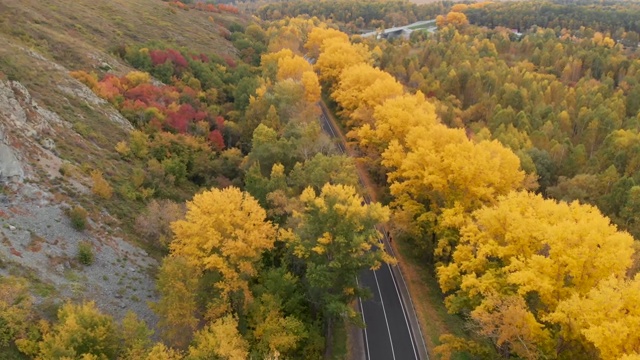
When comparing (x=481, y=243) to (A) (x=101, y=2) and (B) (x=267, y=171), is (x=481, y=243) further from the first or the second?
(A) (x=101, y=2)

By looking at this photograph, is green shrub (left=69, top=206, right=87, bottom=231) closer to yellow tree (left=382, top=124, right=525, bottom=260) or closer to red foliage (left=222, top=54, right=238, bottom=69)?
yellow tree (left=382, top=124, right=525, bottom=260)

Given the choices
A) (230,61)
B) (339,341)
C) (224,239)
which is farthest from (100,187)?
(230,61)

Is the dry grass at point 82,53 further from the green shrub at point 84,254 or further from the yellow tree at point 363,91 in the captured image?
the yellow tree at point 363,91

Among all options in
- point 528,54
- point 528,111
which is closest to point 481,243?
point 528,111

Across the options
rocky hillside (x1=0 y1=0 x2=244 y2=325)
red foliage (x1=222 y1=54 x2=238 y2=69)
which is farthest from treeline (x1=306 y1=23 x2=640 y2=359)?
red foliage (x1=222 y1=54 x2=238 y2=69)

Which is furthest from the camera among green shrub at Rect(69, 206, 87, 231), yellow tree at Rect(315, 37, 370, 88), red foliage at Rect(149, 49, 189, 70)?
yellow tree at Rect(315, 37, 370, 88)
